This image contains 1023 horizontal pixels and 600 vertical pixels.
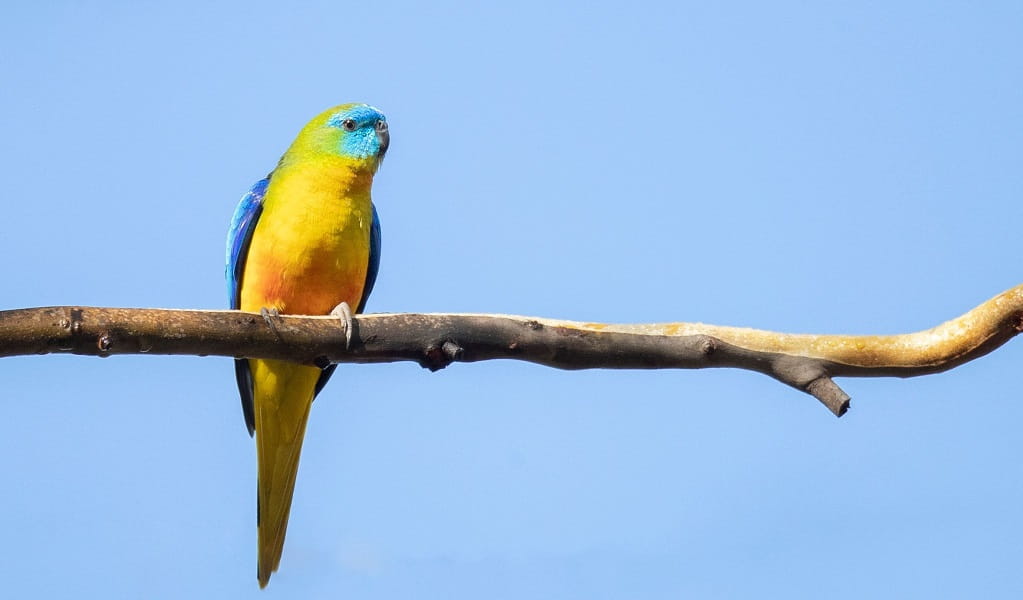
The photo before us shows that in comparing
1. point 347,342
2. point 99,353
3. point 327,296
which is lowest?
point 99,353

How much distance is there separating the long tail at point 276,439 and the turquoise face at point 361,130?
1.57 m

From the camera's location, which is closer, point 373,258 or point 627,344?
point 627,344

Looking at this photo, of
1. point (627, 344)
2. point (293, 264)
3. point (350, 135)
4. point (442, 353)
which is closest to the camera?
point (442, 353)

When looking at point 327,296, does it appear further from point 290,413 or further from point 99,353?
point 99,353

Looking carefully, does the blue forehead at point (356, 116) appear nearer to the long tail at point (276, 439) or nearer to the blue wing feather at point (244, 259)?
the blue wing feather at point (244, 259)

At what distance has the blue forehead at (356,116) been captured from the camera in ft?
23.4

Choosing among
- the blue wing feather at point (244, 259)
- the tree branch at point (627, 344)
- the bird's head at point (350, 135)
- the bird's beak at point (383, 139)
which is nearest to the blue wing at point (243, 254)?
the blue wing feather at point (244, 259)

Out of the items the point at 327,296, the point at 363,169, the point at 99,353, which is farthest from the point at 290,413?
the point at 99,353

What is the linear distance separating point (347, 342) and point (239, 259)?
2258 millimetres

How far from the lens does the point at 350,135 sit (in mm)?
7027

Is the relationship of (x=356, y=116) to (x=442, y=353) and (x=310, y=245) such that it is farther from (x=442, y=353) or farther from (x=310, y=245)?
(x=442, y=353)

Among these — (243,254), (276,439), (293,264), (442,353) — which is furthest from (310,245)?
(442,353)

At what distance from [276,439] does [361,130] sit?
89.1 inches

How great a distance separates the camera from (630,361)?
4965 millimetres
